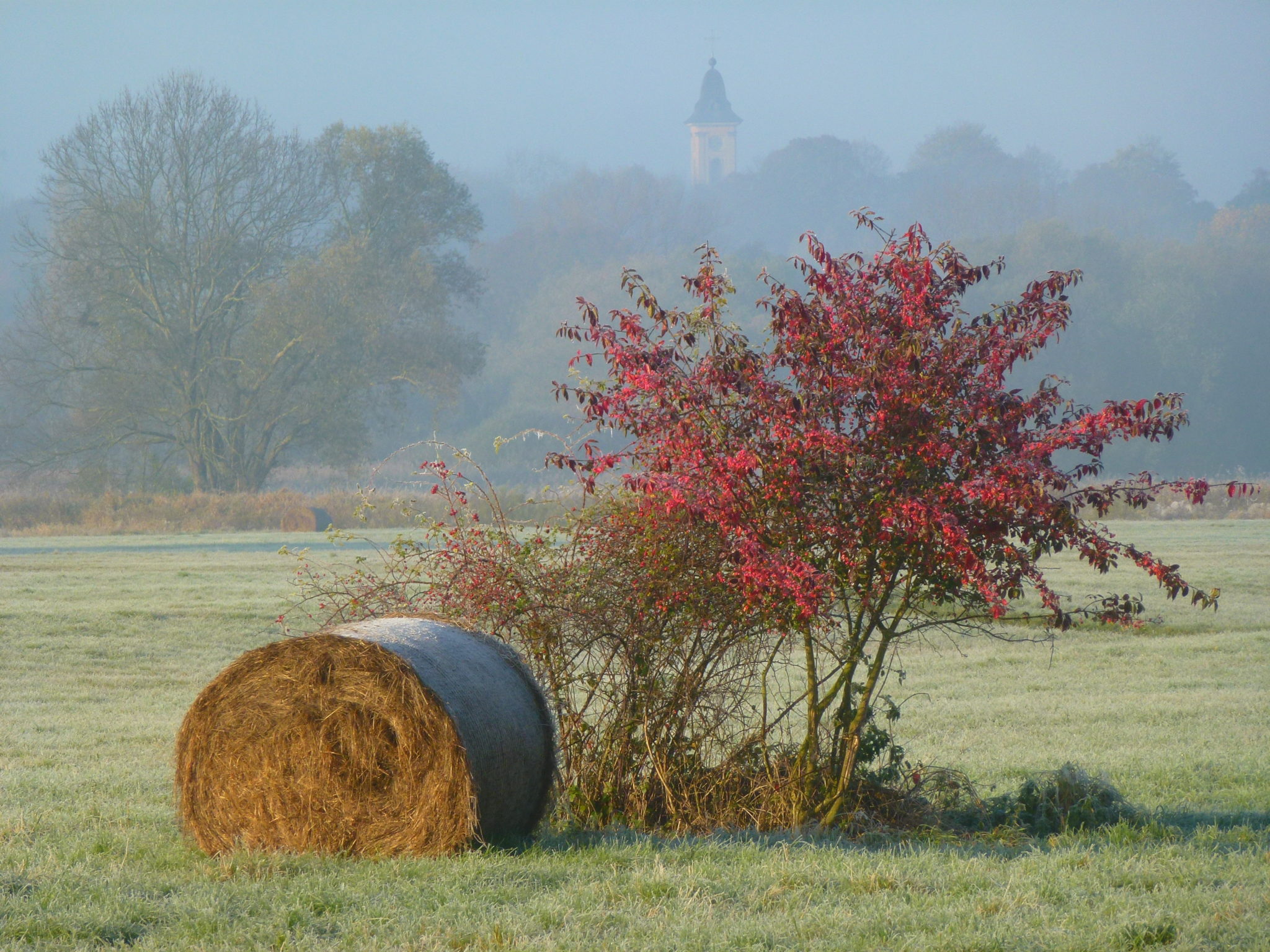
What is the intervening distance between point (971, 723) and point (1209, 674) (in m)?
3.87

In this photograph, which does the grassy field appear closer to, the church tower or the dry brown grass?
the dry brown grass

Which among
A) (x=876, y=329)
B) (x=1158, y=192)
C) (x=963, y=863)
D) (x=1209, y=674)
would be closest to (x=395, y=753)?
(x=963, y=863)

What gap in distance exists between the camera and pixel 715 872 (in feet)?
17.8

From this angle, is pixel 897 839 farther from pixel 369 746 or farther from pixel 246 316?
pixel 246 316

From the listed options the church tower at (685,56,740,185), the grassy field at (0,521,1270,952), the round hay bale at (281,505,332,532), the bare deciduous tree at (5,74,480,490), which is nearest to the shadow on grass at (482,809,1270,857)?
the grassy field at (0,521,1270,952)

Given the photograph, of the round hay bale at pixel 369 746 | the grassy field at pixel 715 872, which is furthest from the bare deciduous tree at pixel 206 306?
the round hay bale at pixel 369 746

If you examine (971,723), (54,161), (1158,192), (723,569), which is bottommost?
→ (971,723)

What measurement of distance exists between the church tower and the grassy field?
144 metres

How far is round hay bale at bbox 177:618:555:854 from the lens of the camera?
573 cm

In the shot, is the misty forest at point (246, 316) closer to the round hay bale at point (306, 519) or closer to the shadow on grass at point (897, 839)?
the round hay bale at point (306, 519)

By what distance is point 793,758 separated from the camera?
22.6ft

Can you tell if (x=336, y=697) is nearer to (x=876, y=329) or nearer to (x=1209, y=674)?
(x=876, y=329)

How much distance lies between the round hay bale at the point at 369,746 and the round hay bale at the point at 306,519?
28302 mm

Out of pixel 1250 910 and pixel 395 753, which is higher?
pixel 395 753
